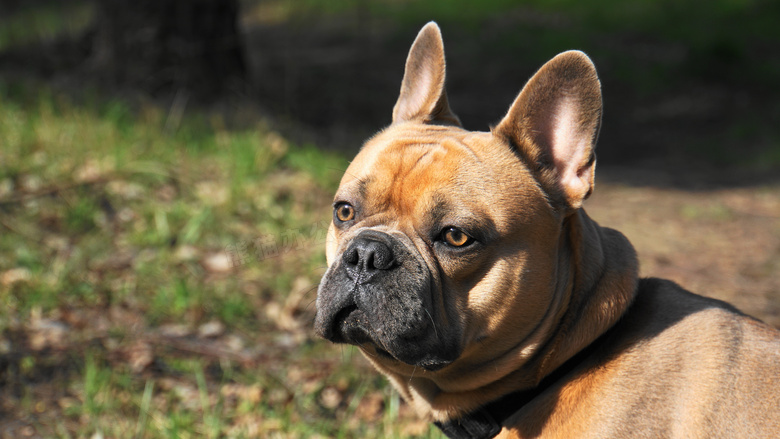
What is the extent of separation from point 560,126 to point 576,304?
2.56ft

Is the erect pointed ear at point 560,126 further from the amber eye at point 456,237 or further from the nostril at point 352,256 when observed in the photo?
the nostril at point 352,256

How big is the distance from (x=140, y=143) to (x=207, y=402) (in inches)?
142

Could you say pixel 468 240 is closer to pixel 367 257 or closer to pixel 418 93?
pixel 367 257

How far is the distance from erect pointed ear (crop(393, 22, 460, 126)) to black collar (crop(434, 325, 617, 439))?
4.73 ft

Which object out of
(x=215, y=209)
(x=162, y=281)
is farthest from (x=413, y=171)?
(x=215, y=209)

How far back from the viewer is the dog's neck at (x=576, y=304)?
299 cm

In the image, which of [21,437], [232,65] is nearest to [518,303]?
[21,437]

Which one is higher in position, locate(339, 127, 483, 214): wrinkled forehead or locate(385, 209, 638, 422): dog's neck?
locate(339, 127, 483, 214): wrinkled forehead

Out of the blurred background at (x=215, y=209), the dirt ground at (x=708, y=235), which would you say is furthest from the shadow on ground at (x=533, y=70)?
the dirt ground at (x=708, y=235)

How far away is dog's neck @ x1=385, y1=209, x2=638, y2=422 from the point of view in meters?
2.99

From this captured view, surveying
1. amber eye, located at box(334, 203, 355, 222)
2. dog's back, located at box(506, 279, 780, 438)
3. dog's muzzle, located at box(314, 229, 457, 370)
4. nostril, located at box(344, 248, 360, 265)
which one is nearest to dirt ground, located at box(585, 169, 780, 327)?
dog's back, located at box(506, 279, 780, 438)

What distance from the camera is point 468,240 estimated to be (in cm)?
295

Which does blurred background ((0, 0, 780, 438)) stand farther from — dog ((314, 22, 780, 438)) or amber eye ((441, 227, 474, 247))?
amber eye ((441, 227, 474, 247))

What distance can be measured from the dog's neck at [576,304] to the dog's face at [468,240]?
0.18 feet
